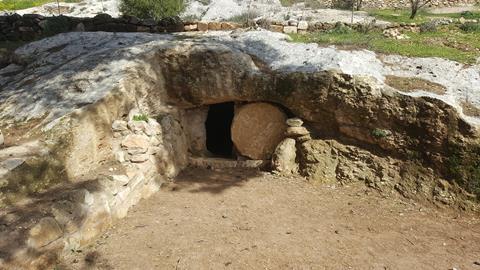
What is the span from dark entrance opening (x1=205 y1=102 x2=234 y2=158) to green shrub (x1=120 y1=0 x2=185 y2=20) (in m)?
6.96

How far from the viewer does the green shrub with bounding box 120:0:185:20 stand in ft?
50.1

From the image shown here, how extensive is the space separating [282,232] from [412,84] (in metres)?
3.39

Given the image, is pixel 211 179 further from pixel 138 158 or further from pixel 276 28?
pixel 276 28

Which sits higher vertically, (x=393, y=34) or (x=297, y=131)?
(x=393, y=34)

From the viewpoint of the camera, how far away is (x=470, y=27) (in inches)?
402

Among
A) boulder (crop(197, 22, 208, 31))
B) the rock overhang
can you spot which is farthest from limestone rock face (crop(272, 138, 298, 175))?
boulder (crop(197, 22, 208, 31))

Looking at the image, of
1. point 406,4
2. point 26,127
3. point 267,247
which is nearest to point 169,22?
point 26,127

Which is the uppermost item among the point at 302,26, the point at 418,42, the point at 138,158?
the point at 302,26

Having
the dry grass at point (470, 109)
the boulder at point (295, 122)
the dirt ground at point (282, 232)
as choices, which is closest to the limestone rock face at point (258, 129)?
the boulder at point (295, 122)

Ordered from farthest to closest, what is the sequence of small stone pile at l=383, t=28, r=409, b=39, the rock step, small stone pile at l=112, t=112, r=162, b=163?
small stone pile at l=383, t=28, r=409, b=39, the rock step, small stone pile at l=112, t=112, r=162, b=163

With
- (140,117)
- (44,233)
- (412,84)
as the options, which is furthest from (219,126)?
(44,233)

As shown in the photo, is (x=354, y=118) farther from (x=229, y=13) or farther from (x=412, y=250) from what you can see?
(x=229, y=13)

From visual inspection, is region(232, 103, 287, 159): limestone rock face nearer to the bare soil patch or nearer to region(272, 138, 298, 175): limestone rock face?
region(272, 138, 298, 175): limestone rock face

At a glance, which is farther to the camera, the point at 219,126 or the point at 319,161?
the point at 219,126
